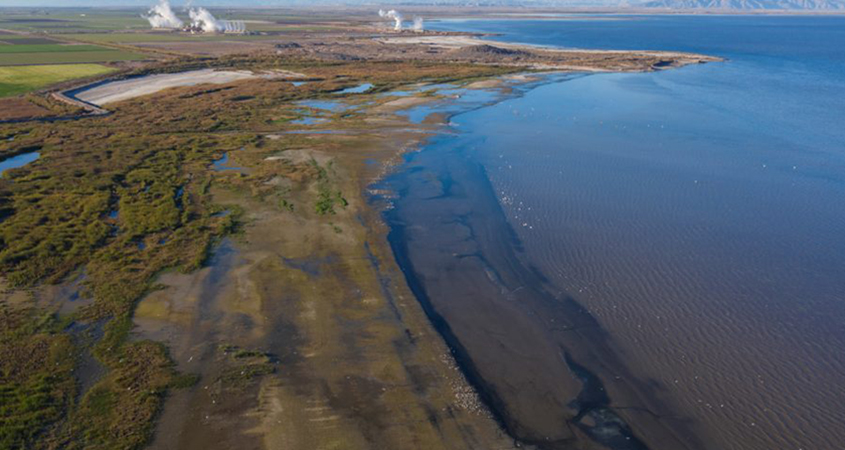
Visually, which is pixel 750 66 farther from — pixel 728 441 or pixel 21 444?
pixel 21 444

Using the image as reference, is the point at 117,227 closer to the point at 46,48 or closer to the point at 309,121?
the point at 309,121

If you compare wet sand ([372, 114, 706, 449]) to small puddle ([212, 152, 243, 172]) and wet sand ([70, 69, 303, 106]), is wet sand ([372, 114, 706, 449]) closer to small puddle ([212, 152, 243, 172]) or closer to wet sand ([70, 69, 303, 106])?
small puddle ([212, 152, 243, 172])

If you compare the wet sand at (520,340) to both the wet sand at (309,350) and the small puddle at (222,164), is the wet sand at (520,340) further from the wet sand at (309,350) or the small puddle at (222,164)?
the small puddle at (222,164)

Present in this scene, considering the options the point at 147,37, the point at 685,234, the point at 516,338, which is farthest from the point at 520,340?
the point at 147,37

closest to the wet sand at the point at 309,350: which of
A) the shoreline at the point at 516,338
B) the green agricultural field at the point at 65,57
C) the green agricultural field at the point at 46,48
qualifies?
the shoreline at the point at 516,338

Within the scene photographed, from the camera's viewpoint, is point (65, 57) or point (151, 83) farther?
point (65, 57)

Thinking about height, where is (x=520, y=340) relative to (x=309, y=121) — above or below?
below

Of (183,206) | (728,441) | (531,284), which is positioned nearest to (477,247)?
(531,284)
